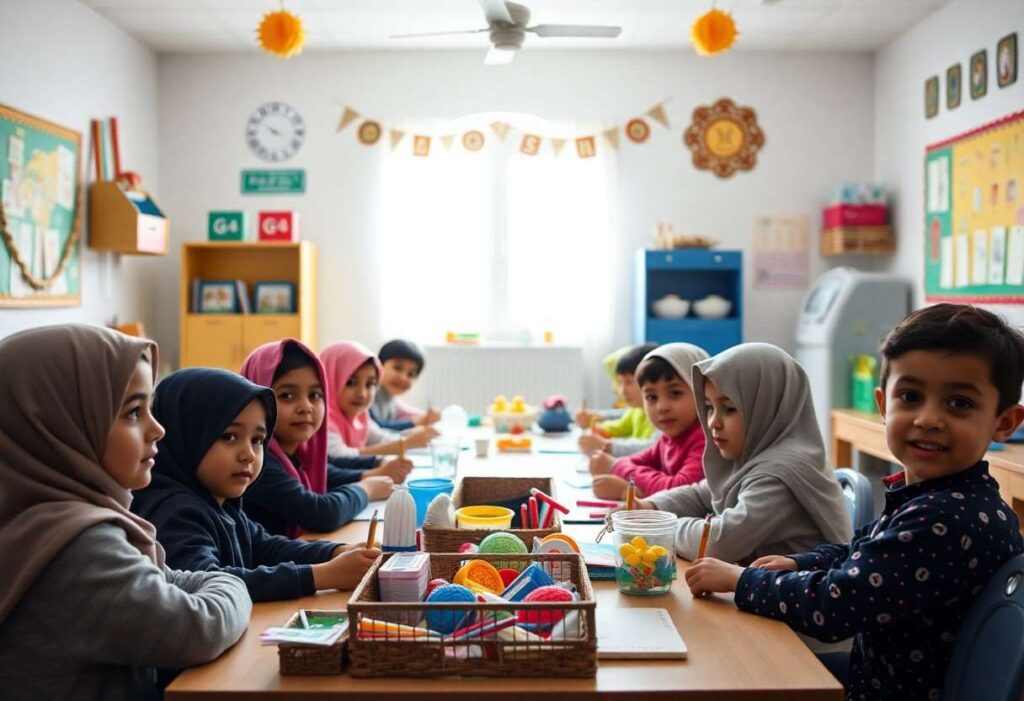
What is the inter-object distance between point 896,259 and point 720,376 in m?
4.38

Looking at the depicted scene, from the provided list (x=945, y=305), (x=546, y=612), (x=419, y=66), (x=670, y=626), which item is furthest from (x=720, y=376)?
(x=419, y=66)

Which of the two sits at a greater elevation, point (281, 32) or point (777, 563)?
point (281, 32)

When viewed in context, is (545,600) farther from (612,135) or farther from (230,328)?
(612,135)

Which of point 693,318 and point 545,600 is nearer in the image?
point 545,600

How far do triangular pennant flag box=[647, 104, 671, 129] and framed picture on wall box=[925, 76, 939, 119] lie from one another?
5.29 feet

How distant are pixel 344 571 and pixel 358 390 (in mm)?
1794

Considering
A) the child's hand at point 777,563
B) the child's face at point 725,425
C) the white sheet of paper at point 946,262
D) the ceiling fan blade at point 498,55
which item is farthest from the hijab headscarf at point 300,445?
the white sheet of paper at point 946,262

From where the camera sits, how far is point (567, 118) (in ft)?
20.1

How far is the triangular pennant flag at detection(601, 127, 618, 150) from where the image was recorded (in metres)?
6.08

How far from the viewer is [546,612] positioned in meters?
1.24

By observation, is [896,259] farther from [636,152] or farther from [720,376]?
[720,376]

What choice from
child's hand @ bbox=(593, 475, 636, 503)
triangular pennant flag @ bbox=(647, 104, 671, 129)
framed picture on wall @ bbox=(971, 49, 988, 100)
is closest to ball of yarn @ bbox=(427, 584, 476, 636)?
child's hand @ bbox=(593, 475, 636, 503)

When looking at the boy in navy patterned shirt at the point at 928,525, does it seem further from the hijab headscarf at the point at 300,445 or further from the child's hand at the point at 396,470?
the child's hand at the point at 396,470

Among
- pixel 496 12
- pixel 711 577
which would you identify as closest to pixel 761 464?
pixel 711 577
